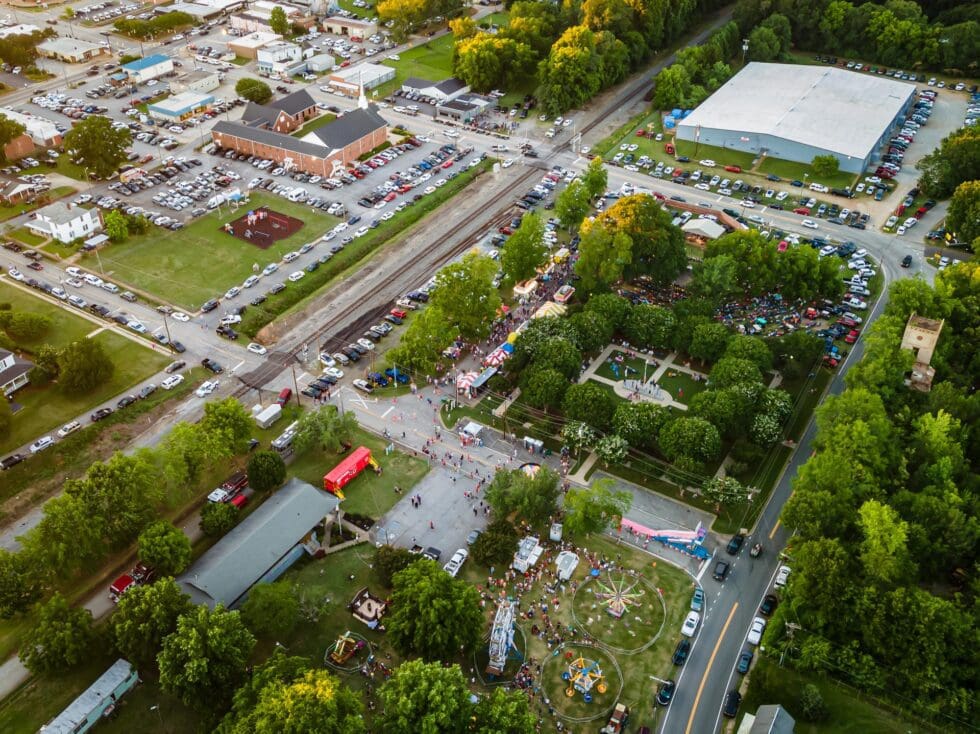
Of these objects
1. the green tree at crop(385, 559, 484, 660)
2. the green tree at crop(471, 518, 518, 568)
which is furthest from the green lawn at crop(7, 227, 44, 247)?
the green tree at crop(385, 559, 484, 660)

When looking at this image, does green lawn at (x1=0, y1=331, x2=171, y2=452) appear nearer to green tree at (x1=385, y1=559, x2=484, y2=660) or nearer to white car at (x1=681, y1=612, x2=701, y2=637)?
green tree at (x1=385, y1=559, x2=484, y2=660)

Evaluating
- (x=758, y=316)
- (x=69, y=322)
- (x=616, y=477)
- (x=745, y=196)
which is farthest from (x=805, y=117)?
(x=69, y=322)

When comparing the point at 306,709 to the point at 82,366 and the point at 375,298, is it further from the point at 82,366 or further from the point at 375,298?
the point at 375,298

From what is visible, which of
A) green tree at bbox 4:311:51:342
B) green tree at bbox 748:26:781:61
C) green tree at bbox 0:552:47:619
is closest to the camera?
green tree at bbox 0:552:47:619

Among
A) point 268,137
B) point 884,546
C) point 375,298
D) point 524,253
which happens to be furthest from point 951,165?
point 268,137

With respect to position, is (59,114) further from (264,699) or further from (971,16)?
(971,16)

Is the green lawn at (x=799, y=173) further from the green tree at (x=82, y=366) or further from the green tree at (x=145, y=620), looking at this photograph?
the green tree at (x=145, y=620)

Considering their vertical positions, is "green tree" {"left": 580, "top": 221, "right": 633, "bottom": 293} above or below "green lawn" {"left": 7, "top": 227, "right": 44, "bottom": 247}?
above
